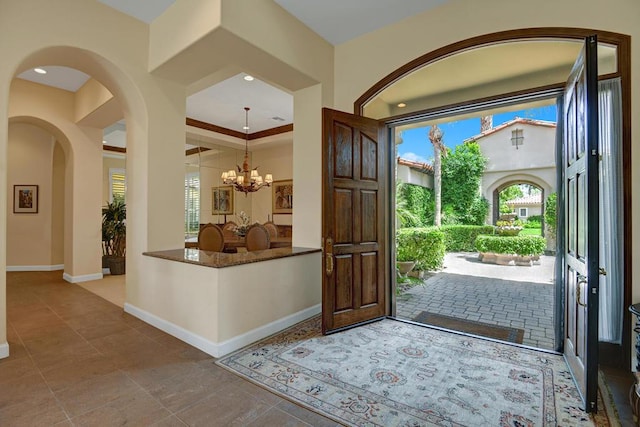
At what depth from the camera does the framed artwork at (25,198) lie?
6668 mm

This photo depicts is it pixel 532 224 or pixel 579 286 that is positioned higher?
pixel 532 224

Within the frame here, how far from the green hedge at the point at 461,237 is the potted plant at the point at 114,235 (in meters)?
9.37

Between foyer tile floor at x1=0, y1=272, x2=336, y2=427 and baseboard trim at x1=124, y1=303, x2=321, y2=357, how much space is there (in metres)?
0.07

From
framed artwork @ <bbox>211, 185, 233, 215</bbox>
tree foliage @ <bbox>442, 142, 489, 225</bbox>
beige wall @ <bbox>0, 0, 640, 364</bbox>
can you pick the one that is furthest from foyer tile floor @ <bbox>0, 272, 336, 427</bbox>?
tree foliage @ <bbox>442, 142, 489, 225</bbox>

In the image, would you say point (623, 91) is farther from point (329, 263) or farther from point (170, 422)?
point (170, 422)

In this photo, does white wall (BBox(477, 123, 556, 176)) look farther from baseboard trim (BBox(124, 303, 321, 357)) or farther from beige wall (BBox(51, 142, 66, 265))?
beige wall (BBox(51, 142, 66, 265))

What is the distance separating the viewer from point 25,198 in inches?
264

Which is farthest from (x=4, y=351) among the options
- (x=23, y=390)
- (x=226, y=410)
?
(x=226, y=410)

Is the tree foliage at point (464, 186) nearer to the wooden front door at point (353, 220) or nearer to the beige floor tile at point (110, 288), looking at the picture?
the wooden front door at point (353, 220)

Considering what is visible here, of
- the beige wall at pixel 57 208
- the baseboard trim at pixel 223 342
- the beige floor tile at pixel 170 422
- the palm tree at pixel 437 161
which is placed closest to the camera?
the beige floor tile at pixel 170 422

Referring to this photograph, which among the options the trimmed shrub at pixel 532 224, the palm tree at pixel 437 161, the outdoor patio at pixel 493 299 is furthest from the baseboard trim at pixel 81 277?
the trimmed shrub at pixel 532 224

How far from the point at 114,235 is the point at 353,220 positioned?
17.9ft

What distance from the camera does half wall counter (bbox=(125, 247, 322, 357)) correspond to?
273 centimetres

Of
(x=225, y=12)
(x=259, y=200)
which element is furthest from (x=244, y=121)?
(x=225, y=12)
